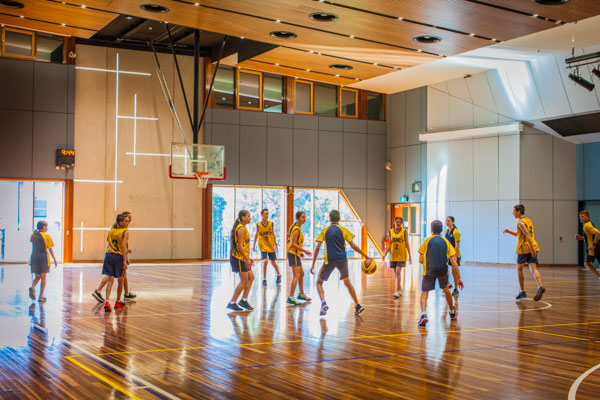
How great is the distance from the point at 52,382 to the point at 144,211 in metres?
20.2

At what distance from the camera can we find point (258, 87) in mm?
27781

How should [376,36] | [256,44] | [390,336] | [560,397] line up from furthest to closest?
[256,44] < [376,36] < [390,336] < [560,397]

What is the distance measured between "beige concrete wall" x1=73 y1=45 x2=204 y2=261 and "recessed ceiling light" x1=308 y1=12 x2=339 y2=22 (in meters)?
12.6

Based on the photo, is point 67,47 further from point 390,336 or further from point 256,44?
point 390,336

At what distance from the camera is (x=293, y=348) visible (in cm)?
782

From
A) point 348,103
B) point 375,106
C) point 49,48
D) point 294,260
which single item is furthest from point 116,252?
point 375,106

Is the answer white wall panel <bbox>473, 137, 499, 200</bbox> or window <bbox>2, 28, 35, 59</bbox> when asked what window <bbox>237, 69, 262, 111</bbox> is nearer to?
window <bbox>2, 28, 35, 59</bbox>

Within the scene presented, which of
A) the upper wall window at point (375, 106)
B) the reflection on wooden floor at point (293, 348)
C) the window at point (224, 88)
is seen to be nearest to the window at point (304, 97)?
the window at point (224, 88)

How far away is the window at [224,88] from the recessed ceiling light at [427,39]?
12.3 meters

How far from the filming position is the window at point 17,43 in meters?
23.6

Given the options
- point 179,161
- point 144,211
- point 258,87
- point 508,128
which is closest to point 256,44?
point 179,161

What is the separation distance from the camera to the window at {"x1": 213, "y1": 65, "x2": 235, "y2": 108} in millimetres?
26891

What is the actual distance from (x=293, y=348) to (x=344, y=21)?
369 inches

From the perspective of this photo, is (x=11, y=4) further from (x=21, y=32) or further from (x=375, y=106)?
(x=375, y=106)
